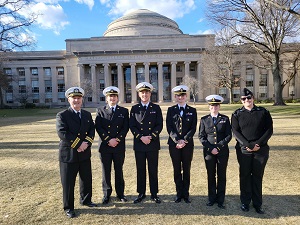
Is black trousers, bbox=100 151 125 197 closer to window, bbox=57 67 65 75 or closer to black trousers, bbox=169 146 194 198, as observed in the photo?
black trousers, bbox=169 146 194 198

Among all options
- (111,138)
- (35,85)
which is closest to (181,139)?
(111,138)

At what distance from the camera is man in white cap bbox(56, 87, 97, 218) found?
4465mm

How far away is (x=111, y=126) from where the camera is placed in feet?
16.6

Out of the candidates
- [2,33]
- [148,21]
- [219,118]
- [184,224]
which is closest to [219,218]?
[184,224]

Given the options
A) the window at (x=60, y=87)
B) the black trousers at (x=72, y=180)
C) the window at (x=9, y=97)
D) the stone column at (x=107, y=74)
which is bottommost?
the black trousers at (x=72, y=180)

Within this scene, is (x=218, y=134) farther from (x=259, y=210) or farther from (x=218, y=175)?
(x=259, y=210)

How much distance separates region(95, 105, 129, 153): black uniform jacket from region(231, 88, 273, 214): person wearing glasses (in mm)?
2328

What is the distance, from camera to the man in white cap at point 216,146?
15.2 feet

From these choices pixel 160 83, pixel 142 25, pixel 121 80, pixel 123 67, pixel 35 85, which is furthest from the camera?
pixel 142 25

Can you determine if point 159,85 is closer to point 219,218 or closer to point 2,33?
point 2,33

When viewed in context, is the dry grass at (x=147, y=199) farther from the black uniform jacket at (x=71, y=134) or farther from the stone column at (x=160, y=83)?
the stone column at (x=160, y=83)

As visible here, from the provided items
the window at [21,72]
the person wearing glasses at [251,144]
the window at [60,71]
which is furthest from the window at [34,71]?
the person wearing glasses at [251,144]

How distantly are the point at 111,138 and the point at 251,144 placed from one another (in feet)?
9.24

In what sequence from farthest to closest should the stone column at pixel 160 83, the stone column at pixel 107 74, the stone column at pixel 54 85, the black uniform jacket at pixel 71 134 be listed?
1. the stone column at pixel 54 85
2. the stone column at pixel 107 74
3. the stone column at pixel 160 83
4. the black uniform jacket at pixel 71 134
